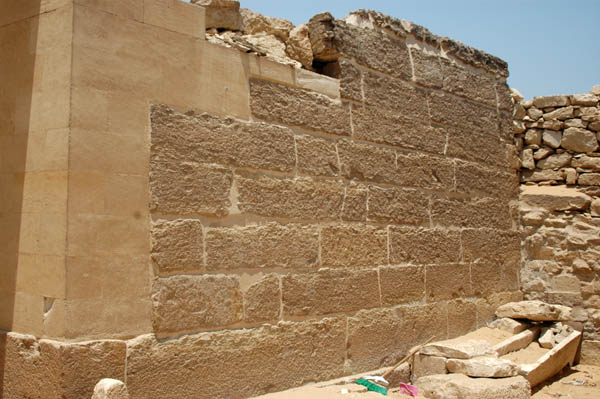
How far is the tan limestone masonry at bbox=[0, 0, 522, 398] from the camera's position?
325 centimetres

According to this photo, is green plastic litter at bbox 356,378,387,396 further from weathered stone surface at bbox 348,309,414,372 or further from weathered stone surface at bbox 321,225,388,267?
weathered stone surface at bbox 321,225,388,267

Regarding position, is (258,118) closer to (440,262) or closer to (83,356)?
(83,356)

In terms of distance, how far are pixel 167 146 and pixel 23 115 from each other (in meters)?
0.80

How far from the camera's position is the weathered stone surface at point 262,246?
12.5ft

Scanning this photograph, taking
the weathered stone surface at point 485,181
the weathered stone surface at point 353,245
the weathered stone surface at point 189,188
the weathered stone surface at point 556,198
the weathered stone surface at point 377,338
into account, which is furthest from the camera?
the weathered stone surface at point 556,198

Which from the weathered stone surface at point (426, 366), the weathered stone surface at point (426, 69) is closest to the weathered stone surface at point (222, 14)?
the weathered stone surface at point (426, 69)

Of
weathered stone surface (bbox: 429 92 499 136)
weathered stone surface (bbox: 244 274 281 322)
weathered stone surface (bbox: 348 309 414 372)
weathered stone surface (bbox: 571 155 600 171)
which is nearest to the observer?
weathered stone surface (bbox: 244 274 281 322)

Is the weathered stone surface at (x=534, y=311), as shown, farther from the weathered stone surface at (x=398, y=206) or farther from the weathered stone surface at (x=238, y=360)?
the weathered stone surface at (x=238, y=360)

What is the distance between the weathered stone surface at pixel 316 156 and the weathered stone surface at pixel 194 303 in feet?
3.44

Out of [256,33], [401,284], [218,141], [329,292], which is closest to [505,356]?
[401,284]

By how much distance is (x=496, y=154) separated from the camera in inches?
257

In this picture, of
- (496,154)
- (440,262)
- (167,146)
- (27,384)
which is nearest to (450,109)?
(496,154)

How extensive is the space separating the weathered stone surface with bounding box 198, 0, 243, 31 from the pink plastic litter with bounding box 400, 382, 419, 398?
2.91m

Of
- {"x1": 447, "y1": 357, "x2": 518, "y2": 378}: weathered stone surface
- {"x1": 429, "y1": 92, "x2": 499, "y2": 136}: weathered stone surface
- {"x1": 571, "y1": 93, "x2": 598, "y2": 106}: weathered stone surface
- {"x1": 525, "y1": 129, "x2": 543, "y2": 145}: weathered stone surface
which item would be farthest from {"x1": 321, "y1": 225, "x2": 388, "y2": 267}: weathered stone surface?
{"x1": 571, "y1": 93, "x2": 598, "y2": 106}: weathered stone surface
